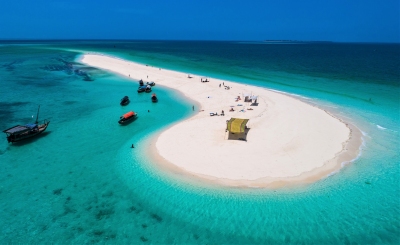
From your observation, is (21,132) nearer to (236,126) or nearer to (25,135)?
(25,135)

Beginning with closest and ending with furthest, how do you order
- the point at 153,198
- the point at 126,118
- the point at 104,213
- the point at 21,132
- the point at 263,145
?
the point at 104,213 → the point at 153,198 → the point at 263,145 → the point at 21,132 → the point at 126,118

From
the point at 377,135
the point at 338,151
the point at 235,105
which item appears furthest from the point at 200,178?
the point at 377,135

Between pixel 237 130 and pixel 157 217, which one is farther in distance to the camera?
pixel 237 130

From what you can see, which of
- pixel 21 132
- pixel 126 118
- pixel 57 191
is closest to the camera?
pixel 57 191

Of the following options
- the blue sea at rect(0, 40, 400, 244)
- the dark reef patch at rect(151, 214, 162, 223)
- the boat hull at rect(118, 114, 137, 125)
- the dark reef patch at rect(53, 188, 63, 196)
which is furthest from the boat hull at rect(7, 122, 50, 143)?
the dark reef patch at rect(151, 214, 162, 223)

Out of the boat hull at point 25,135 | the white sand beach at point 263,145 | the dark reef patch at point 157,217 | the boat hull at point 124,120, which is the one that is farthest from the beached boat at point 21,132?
the dark reef patch at point 157,217

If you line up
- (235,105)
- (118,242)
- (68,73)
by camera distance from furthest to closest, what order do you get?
(68,73)
(235,105)
(118,242)

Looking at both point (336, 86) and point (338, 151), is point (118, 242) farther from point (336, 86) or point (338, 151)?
point (336, 86)

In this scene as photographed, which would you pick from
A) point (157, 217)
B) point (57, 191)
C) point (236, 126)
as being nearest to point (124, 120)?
point (57, 191)
